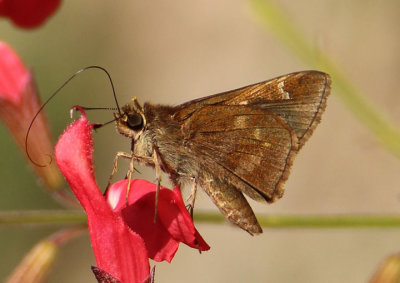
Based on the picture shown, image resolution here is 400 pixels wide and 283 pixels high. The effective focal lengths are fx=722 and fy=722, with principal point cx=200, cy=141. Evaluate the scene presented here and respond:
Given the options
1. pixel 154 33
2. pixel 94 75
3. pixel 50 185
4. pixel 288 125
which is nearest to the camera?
pixel 288 125

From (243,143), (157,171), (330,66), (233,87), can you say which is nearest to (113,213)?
(157,171)

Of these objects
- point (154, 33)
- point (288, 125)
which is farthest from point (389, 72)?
point (288, 125)

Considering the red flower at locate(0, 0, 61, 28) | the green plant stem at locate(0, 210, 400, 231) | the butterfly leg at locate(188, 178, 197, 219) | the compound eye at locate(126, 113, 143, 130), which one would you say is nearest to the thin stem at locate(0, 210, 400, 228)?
the green plant stem at locate(0, 210, 400, 231)

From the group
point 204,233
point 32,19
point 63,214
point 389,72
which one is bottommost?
point 204,233

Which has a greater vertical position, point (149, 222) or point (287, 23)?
point (287, 23)

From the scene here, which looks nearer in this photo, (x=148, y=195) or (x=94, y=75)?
(x=148, y=195)

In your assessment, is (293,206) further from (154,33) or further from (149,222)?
(149,222)

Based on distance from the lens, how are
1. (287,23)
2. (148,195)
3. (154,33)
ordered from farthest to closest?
(154,33), (287,23), (148,195)

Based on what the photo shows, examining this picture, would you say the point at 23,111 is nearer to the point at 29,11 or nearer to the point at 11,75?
the point at 11,75
